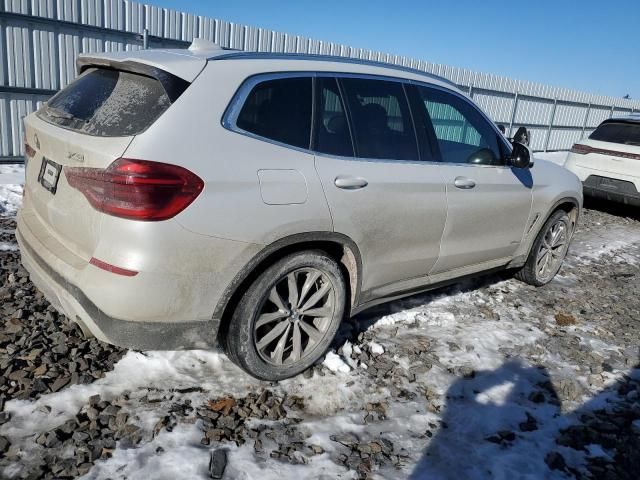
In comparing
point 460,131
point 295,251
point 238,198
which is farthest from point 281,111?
point 460,131

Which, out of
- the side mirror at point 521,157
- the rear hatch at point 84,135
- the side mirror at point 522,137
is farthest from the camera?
the side mirror at point 522,137

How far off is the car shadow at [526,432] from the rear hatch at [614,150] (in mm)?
5878

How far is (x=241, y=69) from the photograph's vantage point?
8.55 ft

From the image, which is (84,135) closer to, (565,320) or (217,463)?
(217,463)

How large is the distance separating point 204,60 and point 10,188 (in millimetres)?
4904

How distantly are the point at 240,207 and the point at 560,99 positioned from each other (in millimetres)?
19362

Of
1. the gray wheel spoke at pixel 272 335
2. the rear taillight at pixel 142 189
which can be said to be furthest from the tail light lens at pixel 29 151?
the gray wheel spoke at pixel 272 335

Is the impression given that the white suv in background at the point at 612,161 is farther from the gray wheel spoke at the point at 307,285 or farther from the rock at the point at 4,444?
the rock at the point at 4,444

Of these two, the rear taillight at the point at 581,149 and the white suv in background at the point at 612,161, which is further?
the rear taillight at the point at 581,149

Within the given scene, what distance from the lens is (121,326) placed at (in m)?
2.38

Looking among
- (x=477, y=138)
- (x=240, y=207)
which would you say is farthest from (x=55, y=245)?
(x=477, y=138)

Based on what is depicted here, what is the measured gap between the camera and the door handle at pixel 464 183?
11.6 feet

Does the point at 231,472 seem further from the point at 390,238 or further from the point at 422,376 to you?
the point at 390,238

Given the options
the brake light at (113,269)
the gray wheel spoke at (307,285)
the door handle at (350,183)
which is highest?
the door handle at (350,183)
